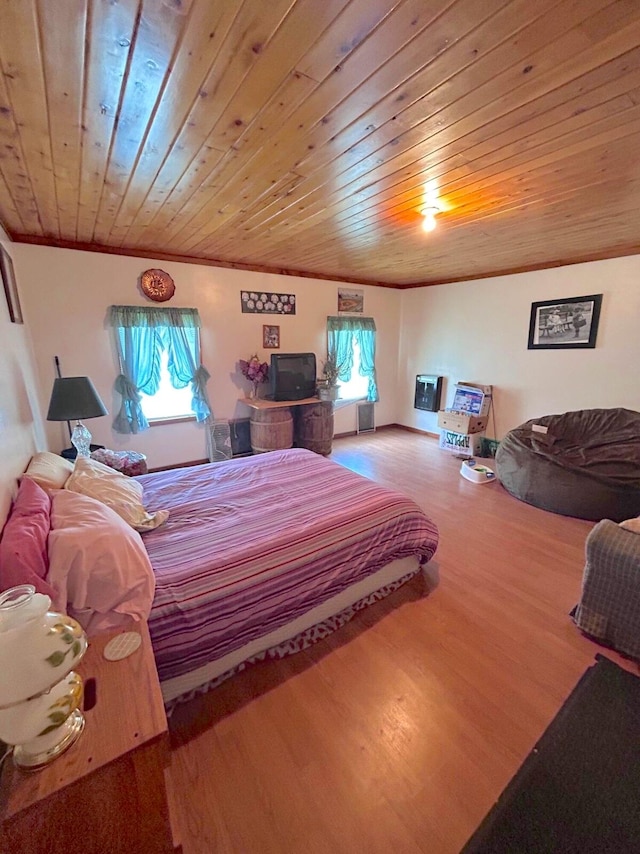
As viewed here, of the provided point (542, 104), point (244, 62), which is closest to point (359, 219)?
point (542, 104)

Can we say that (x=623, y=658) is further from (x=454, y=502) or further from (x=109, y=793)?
(x=109, y=793)

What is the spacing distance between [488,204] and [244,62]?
184cm

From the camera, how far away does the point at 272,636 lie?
1640 millimetres

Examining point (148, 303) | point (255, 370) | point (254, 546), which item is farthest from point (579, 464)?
point (148, 303)

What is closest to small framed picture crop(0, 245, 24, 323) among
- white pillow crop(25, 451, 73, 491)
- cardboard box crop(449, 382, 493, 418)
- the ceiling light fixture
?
white pillow crop(25, 451, 73, 491)

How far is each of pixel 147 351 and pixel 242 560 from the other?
304cm

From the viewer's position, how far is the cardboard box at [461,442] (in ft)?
15.3

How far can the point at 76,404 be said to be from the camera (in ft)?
8.54

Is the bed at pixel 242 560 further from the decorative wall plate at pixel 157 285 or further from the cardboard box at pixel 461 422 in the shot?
the cardboard box at pixel 461 422

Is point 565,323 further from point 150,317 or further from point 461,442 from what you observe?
point 150,317

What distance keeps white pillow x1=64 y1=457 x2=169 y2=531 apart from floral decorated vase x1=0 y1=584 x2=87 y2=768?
3.44 feet

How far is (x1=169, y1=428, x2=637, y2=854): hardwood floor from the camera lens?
112 centimetres

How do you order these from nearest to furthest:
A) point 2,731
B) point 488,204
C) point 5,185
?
point 2,731 < point 5,185 < point 488,204

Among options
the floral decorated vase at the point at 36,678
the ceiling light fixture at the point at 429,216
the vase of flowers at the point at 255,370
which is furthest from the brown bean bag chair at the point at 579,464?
the floral decorated vase at the point at 36,678
